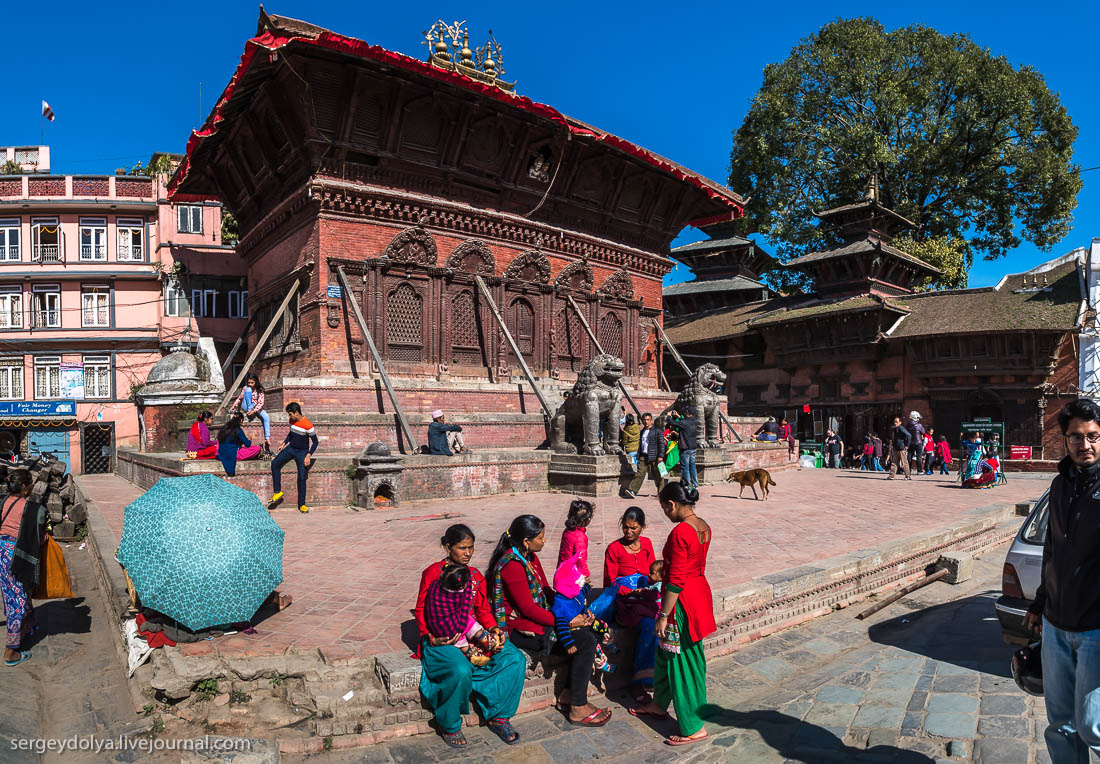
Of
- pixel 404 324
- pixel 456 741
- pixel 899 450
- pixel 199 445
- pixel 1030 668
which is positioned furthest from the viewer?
pixel 899 450

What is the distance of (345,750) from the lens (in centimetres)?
423

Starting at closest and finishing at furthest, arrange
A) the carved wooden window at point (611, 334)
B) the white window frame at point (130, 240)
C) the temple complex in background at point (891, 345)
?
the carved wooden window at point (611, 334) → the temple complex in background at point (891, 345) → the white window frame at point (130, 240)

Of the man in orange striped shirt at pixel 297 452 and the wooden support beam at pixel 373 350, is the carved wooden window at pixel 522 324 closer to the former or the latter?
the wooden support beam at pixel 373 350

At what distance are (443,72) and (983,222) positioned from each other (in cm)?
3135

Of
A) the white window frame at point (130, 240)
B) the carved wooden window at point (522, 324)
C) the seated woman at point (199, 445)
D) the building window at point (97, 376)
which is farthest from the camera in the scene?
the white window frame at point (130, 240)

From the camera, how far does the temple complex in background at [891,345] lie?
24438 mm

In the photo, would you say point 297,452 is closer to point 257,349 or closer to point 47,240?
point 257,349

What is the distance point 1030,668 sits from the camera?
3527mm

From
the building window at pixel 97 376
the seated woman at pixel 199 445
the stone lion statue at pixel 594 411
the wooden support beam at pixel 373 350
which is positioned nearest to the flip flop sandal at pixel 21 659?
the seated woman at pixel 199 445

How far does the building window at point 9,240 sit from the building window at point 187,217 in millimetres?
6378

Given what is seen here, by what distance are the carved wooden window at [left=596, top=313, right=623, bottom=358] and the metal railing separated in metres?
22.3

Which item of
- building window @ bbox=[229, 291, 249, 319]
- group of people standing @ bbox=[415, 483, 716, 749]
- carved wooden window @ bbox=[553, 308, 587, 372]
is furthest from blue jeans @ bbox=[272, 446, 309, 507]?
building window @ bbox=[229, 291, 249, 319]

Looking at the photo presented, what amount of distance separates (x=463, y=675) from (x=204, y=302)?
26.8 metres
